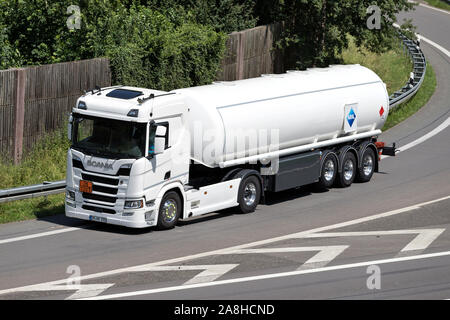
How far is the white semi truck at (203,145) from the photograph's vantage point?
19797mm

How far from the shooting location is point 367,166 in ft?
86.5

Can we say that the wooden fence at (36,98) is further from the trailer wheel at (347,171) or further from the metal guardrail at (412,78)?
the metal guardrail at (412,78)

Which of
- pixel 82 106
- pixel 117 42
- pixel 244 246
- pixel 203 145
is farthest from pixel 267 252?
pixel 117 42

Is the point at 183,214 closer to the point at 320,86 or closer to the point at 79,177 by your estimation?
the point at 79,177

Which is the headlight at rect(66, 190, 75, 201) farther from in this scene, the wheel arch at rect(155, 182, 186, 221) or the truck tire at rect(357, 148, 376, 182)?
the truck tire at rect(357, 148, 376, 182)

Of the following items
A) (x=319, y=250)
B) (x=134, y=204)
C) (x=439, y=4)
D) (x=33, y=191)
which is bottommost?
(x=33, y=191)

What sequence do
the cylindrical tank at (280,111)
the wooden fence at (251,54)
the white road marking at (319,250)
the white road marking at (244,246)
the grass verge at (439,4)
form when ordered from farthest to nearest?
A: the grass verge at (439,4) → the wooden fence at (251,54) → the cylindrical tank at (280,111) → the white road marking at (319,250) → the white road marking at (244,246)

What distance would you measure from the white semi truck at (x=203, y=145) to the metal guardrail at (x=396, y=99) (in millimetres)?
1705

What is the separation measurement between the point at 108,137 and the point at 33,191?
3010 mm

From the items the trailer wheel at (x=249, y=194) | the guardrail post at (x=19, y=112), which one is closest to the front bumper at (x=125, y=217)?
the trailer wheel at (x=249, y=194)

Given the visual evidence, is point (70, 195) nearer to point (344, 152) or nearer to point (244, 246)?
point (244, 246)

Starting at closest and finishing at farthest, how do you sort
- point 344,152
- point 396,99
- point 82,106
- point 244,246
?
point 244,246 → point 82,106 → point 344,152 → point 396,99
